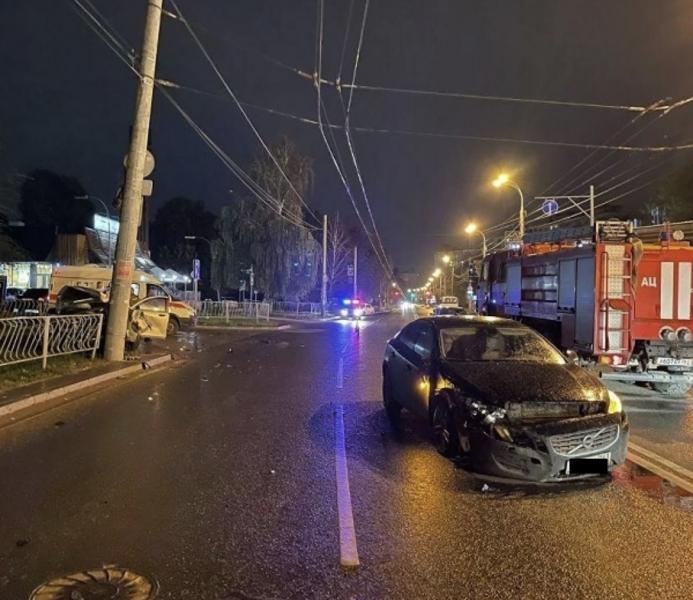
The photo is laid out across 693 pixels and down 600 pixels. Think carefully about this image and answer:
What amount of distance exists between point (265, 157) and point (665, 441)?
39.7m

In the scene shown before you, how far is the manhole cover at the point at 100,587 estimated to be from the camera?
144 inches

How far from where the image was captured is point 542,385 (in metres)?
6.20

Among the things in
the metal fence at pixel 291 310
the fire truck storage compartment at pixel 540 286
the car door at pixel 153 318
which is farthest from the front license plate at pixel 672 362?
the metal fence at pixel 291 310

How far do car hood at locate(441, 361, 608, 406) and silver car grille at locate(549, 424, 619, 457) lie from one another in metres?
0.37

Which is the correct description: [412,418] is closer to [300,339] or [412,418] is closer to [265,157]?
[300,339]

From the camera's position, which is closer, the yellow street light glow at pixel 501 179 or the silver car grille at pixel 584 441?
the silver car grille at pixel 584 441

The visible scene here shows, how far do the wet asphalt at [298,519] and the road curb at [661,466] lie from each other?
1.73ft

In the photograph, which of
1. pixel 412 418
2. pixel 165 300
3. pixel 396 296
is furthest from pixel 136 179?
pixel 396 296

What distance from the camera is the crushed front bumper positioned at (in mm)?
5531

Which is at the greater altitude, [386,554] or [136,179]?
[136,179]

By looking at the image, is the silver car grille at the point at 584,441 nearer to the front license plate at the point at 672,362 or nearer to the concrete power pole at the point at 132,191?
the front license plate at the point at 672,362

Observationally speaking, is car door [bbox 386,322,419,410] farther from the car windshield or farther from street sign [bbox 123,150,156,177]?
street sign [bbox 123,150,156,177]

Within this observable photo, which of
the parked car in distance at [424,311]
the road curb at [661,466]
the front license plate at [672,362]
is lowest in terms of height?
the road curb at [661,466]

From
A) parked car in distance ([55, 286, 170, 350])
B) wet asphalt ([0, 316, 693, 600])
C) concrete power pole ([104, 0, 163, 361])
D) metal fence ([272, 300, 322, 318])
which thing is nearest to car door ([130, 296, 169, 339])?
parked car in distance ([55, 286, 170, 350])
